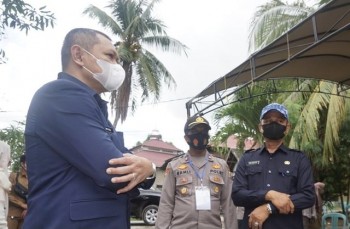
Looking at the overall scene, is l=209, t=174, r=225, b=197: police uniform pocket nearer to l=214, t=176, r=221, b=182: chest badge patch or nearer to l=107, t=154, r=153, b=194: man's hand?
l=214, t=176, r=221, b=182: chest badge patch

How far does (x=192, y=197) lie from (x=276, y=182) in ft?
2.24

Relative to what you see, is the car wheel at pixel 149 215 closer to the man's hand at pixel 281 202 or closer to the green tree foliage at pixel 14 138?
the green tree foliage at pixel 14 138

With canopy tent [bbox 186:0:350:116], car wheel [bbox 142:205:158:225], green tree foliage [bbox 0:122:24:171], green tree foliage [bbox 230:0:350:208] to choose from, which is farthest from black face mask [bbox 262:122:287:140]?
green tree foliage [bbox 0:122:24:171]

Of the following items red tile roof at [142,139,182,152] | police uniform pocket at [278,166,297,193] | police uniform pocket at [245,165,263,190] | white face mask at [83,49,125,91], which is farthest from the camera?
red tile roof at [142,139,182,152]

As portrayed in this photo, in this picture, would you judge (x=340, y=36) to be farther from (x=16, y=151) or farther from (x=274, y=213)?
(x=16, y=151)

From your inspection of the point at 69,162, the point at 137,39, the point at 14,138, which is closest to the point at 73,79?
the point at 69,162

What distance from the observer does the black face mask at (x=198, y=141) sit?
11.7 feet

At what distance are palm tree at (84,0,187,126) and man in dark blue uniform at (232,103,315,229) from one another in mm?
18099

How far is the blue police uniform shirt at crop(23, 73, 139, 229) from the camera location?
1359mm

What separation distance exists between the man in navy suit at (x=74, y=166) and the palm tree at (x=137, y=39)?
1968cm

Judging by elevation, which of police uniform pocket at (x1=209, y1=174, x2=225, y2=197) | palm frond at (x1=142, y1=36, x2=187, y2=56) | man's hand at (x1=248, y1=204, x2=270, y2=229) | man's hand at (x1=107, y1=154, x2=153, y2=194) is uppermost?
palm frond at (x1=142, y1=36, x2=187, y2=56)

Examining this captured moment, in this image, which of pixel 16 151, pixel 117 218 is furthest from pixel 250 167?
pixel 16 151

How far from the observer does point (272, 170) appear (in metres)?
3.07

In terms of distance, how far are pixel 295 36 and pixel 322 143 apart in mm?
5236
